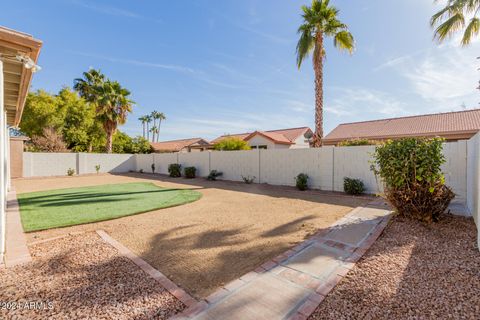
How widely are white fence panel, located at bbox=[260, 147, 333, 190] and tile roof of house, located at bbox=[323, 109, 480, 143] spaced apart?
33.1 ft

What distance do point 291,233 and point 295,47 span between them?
1075 cm

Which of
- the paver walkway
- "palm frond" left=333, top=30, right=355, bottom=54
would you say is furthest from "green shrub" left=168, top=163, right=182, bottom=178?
the paver walkway

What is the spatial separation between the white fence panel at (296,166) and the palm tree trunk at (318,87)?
1392mm

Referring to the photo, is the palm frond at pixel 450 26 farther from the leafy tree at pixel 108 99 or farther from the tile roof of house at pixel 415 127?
the leafy tree at pixel 108 99

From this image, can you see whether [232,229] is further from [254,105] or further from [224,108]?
[224,108]

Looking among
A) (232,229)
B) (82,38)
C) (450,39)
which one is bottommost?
(232,229)

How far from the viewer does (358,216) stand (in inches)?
214

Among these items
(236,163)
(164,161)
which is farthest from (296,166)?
(164,161)

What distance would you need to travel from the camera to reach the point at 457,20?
328 inches

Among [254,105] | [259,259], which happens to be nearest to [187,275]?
[259,259]

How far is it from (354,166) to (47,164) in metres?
22.9

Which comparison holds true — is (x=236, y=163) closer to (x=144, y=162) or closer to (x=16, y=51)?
(x=16, y=51)

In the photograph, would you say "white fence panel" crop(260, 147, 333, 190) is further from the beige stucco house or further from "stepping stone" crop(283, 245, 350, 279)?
the beige stucco house

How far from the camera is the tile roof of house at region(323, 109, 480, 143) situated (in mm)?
14414
